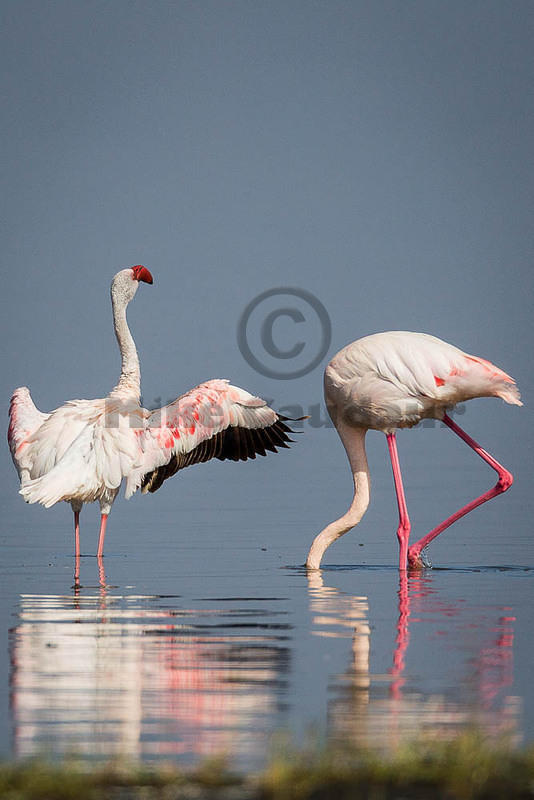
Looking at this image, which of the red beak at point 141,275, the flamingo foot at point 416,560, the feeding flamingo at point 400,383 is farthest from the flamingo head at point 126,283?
the flamingo foot at point 416,560

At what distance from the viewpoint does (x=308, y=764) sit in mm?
4035

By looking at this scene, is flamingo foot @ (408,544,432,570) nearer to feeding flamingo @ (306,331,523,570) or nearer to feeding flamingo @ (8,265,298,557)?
feeding flamingo @ (306,331,523,570)

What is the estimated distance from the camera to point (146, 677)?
577 cm

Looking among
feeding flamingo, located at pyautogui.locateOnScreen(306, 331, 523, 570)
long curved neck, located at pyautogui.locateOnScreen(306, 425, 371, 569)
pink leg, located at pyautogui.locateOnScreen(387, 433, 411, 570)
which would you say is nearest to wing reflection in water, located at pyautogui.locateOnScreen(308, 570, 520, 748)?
long curved neck, located at pyautogui.locateOnScreen(306, 425, 371, 569)

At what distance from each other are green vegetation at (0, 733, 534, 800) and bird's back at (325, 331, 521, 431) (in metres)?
6.90

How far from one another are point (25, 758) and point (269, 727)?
927mm

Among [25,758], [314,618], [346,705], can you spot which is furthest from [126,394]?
[25,758]

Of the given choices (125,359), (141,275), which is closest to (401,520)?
(125,359)

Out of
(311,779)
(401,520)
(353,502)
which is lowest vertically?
(311,779)

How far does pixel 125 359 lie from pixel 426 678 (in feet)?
21.2

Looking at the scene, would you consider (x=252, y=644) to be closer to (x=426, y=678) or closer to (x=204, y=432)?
(x=426, y=678)

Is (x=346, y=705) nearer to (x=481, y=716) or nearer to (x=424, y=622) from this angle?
(x=481, y=716)

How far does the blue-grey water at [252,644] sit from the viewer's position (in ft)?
15.6

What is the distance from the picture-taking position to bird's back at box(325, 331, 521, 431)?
431 inches
